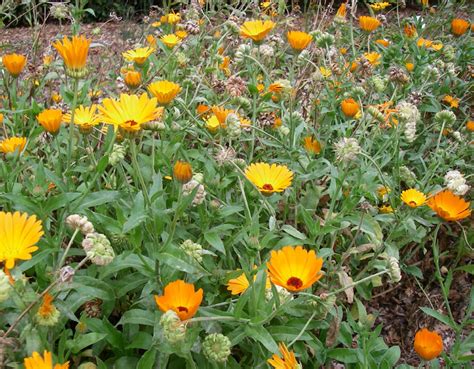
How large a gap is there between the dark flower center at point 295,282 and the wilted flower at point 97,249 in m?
0.38

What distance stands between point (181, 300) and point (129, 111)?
517 millimetres

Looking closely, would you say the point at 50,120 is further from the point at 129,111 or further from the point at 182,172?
the point at 182,172

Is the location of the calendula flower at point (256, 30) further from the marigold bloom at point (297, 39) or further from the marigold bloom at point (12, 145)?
the marigold bloom at point (12, 145)

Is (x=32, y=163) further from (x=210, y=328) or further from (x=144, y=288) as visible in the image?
(x=210, y=328)

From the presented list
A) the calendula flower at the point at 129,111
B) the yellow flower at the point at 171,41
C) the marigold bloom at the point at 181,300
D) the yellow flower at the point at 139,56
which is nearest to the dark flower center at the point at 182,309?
the marigold bloom at the point at 181,300

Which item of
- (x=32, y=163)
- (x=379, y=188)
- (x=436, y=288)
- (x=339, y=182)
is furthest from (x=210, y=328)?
(x=436, y=288)

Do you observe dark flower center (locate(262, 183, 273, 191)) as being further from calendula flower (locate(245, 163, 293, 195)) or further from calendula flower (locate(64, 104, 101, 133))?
Result: calendula flower (locate(64, 104, 101, 133))

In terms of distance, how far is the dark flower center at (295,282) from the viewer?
1.14 meters

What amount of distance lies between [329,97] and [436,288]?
0.99 metres

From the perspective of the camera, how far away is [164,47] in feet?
8.20

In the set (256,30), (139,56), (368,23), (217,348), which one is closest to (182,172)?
(217,348)

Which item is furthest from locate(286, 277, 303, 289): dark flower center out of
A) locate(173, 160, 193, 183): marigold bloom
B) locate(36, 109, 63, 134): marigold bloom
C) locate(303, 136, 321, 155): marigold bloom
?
locate(303, 136, 321, 155): marigold bloom

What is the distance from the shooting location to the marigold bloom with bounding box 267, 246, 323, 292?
114cm

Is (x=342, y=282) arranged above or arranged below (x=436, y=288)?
above
